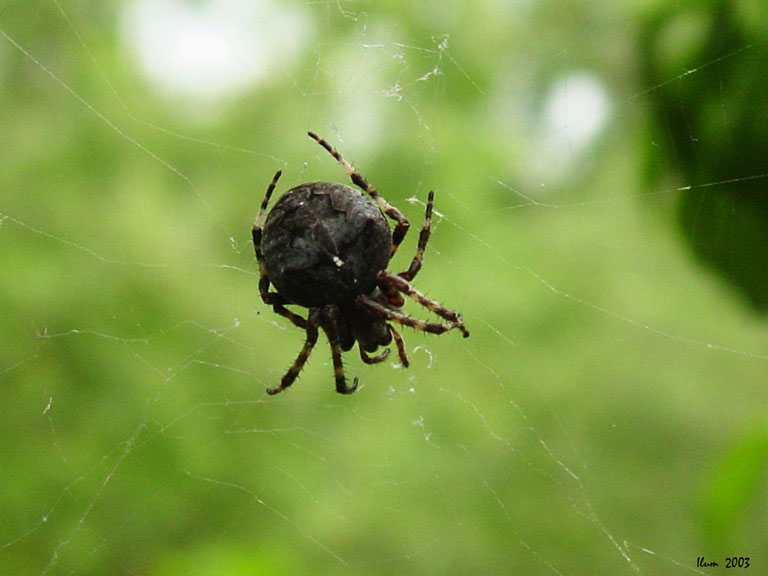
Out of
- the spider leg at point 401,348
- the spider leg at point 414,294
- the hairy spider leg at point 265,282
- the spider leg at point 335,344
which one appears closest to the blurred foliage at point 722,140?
the spider leg at point 414,294

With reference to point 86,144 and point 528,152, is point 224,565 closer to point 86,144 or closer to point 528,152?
point 528,152

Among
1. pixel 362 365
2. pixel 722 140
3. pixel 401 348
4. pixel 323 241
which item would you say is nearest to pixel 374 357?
pixel 401 348

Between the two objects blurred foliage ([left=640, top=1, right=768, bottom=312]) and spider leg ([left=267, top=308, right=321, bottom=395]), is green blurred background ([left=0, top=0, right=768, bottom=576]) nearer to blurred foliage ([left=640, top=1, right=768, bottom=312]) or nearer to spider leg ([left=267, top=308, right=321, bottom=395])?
blurred foliage ([left=640, top=1, right=768, bottom=312])

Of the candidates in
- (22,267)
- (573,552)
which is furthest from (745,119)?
(22,267)

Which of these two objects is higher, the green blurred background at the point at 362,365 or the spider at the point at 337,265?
the spider at the point at 337,265

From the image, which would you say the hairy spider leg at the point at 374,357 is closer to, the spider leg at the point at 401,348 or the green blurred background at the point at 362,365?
the spider leg at the point at 401,348

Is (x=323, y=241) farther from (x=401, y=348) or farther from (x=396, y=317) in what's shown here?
(x=401, y=348)

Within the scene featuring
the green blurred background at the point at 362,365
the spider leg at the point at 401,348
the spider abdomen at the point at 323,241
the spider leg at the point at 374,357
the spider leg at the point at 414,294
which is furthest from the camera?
the green blurred background at the point at 362,365
